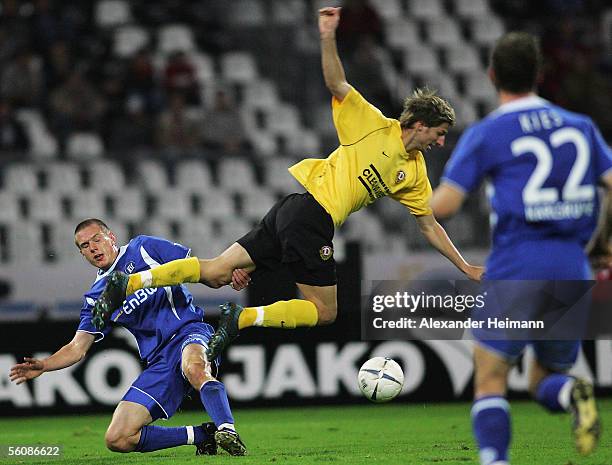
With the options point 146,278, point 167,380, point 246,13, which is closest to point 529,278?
point 146,278

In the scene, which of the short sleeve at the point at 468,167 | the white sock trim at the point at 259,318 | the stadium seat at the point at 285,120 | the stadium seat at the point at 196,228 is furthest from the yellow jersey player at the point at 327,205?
the stadium seat at the point at 285,120

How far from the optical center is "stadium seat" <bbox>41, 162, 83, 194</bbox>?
12453 mm

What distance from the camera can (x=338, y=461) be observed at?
6598 mm

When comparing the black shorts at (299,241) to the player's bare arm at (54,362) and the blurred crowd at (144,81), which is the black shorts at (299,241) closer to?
the player's bare arm at (54,362)

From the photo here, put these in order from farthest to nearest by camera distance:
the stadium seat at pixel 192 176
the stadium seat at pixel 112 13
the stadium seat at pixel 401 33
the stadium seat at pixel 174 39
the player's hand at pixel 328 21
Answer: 1. the stadium seat at pixel 401 33
2. the stadium seat at pixel 174 39
3. the stadium seat at pixel 112 13
4. the stadium seat at pixel 192 176
5. the player's hand at pixel 328 21

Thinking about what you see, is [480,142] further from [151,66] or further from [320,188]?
[151,66]

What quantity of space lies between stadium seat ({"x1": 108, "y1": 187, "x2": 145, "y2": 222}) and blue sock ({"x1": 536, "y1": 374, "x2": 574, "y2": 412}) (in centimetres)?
840

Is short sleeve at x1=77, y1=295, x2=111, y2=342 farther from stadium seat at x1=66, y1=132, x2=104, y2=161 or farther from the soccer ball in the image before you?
stadium seat at x1=66, y1=132, x2=104, y2=161

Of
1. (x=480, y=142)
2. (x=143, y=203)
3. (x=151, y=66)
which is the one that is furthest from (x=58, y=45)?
(x=480, y=142)

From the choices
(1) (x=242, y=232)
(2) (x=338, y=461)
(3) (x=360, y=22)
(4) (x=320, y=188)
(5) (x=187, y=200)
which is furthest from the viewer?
(3) (x=360, y=22)

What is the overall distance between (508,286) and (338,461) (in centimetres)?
239

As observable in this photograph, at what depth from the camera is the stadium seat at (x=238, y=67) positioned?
15016 mm

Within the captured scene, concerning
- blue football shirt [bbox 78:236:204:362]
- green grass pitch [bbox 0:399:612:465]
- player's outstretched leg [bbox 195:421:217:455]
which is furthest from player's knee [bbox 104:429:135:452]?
blue football shirt [bbox 78:236:204:362]

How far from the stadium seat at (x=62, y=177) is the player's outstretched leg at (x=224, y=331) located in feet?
20.3
